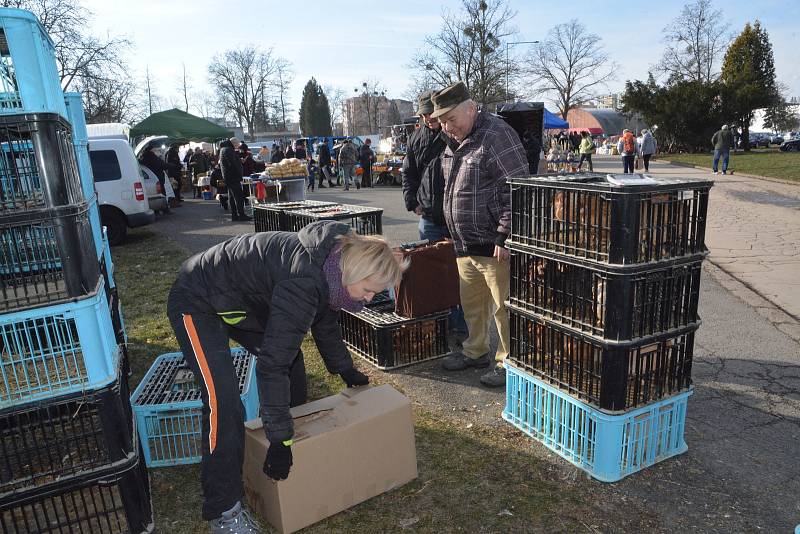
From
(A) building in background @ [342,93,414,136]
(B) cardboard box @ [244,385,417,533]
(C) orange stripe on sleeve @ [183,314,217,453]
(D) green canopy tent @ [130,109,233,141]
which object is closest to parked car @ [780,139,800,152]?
(D) green canopy tent @ [130,109,233,141]

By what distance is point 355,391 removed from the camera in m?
3.08

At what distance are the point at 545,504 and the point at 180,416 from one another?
2079mm

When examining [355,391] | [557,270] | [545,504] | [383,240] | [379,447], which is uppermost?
[383,240]

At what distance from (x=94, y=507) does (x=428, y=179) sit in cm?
327

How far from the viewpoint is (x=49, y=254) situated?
241 cm

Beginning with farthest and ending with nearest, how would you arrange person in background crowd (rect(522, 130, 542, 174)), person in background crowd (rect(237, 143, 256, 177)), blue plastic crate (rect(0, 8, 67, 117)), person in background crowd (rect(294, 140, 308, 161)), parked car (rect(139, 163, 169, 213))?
person in background crowd (rect(294, 140, 308, 161)) → person in background crowd (rect(237, 143, 256, 177)) → parked car (rect(139, 163, 169, 213)) → person in background crowd (rect(522, 130, 542, 174)) → blue plastic crate (rect(0, 8, 67, 117))

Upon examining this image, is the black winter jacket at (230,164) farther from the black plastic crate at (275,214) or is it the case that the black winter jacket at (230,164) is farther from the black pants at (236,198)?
the black plastic crate at (275,214)

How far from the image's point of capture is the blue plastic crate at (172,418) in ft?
10.5

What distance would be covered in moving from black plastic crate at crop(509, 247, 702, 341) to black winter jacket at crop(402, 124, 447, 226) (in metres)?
1.61

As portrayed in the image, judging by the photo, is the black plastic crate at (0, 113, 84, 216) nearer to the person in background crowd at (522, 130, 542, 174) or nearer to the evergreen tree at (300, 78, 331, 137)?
the person in background crowd at (522, 130, 542, 174)

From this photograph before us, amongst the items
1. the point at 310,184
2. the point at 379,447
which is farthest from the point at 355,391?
the point at 310,184

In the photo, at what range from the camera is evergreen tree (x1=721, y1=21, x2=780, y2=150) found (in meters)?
33.0

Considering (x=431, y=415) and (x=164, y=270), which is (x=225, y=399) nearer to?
(x=431, y=415)

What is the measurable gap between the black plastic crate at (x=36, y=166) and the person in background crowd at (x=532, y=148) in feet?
15.7
